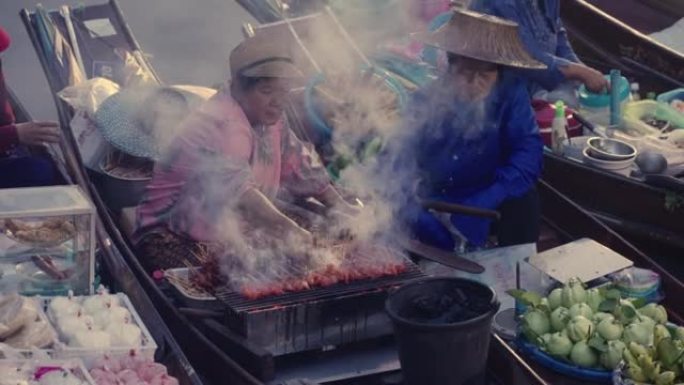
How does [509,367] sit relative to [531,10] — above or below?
below

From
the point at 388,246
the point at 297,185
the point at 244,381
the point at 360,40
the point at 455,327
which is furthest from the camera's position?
the point at 360,40

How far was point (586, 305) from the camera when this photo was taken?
5.47 m

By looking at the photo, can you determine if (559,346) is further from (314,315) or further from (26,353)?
(26,353)

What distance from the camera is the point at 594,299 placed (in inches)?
218

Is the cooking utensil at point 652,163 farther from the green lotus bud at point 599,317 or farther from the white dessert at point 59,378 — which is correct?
the white dessert at point 59,378

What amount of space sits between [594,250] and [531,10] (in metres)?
2.26

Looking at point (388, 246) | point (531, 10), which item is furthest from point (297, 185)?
point (531, 10)

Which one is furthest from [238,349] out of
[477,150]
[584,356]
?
[477,150]

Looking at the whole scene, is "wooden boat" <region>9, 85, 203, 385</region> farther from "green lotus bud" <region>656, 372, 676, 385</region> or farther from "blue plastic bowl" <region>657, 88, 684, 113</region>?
"blue plastic bowl" <region>657, 88, 684, 113</region>

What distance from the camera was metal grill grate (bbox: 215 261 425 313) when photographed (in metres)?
5.25

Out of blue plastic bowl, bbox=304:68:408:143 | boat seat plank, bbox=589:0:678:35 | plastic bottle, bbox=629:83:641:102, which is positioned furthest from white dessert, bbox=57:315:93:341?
boat seat plank, bbox=589:0:678:35

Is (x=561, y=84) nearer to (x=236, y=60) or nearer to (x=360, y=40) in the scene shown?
(x=360, y=40)

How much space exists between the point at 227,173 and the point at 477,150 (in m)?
1.65

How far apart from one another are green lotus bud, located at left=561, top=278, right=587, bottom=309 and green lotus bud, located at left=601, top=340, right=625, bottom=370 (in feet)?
1.22
